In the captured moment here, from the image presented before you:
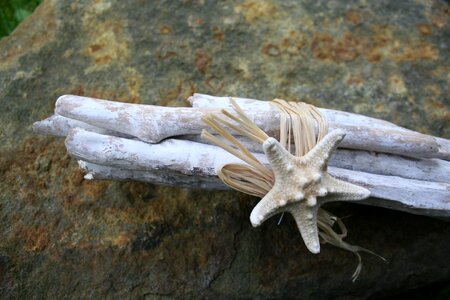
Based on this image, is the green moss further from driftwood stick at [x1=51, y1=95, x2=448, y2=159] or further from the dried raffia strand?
the dried raffia strand

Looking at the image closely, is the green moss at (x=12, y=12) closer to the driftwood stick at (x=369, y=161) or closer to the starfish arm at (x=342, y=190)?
the driftwood stick at (x=369, y=161)

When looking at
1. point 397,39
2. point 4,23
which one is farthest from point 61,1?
point 397,39

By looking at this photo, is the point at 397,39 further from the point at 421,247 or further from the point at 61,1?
the point at 61,1

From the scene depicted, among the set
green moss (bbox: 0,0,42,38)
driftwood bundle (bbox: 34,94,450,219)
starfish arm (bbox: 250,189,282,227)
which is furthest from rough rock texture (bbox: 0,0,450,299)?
green moss (bbox: 0,0,42,38)

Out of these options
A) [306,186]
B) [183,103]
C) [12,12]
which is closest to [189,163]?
[306,186]

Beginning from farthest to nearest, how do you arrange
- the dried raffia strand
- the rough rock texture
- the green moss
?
the green moss < the rough rock texture < the dried raffia strand
